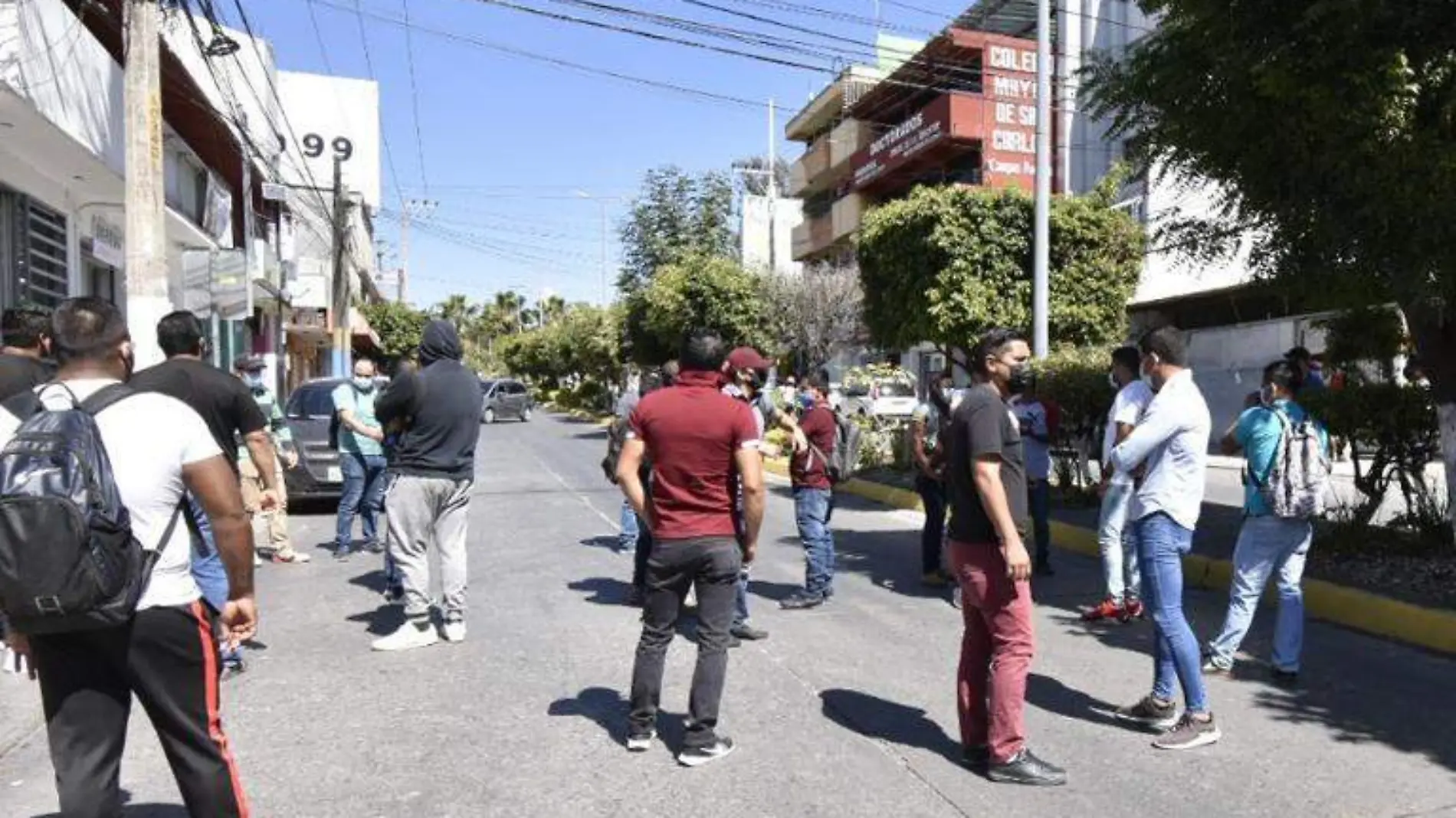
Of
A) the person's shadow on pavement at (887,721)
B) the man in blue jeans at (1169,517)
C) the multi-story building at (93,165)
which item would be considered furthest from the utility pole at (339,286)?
the man in blue jeans at (1169,517)

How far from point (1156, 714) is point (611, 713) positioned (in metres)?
2.46

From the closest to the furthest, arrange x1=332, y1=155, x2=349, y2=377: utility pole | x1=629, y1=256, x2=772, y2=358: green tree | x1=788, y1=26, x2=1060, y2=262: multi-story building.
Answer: x1=629, y1=256, x2=772, y2=358: green tree
x1=332, y1=155, x2=349, y2=377: utility pole
x1=788, y1=26, x2=1060, y2=262: multi-story building

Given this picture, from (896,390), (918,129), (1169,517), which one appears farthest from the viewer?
(918,129)

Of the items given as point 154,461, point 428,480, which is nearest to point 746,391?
point 428,480

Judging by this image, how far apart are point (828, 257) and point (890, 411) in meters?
16.9

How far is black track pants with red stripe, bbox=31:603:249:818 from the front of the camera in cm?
284

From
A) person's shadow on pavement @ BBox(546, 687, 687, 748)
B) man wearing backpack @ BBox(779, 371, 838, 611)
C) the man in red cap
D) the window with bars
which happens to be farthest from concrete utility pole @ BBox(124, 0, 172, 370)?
person's shadow on pavement @ BBox(546, 687, 687, 748)

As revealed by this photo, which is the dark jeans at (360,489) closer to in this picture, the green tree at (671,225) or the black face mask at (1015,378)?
the black face mask at (1015,378)

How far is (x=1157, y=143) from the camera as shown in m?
7.63

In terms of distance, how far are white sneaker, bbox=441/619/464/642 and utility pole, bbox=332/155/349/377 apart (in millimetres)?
24765

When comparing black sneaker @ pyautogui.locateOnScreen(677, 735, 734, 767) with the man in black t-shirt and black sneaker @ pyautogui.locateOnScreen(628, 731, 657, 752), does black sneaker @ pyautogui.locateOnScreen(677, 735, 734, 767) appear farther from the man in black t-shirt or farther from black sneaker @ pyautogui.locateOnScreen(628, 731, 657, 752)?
the man in black t-shirt

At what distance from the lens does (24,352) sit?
17.7 feet

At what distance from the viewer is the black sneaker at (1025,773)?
4.16 metres

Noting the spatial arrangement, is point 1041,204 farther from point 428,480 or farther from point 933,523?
point 428,480
